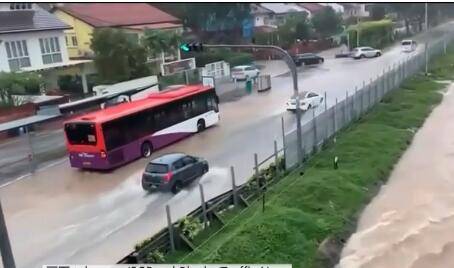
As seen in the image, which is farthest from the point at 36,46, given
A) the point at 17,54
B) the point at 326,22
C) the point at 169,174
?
the point at 326,22

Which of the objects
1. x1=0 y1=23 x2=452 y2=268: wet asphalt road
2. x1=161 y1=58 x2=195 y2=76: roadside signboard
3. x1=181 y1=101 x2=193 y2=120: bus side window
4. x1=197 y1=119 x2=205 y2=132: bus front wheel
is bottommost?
x1=0 y1=23 x2=452 y2=268: wet asphalt road

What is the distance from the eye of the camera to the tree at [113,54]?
27.1 meters

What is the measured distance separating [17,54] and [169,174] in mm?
15998

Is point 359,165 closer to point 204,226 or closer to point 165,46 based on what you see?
point 204,226

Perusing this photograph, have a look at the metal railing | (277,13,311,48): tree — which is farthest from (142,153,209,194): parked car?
(277,13,311,48): tree

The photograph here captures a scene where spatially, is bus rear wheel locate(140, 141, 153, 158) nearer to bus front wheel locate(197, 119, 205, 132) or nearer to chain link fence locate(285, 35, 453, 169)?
bus front wheel locate(197, 119, 205, 132)

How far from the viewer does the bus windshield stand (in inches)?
619

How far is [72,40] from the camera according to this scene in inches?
1226

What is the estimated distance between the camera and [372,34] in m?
47.6

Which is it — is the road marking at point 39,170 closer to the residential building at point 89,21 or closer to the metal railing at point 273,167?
the metal railing at point 273,167

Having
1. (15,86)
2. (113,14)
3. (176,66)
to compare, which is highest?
(113,14)

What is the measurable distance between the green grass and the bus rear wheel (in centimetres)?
533

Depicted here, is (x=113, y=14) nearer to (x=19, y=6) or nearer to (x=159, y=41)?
(x=159, y=41)

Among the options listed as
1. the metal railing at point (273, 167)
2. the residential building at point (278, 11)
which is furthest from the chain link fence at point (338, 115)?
the residential building at point (278, 11)
